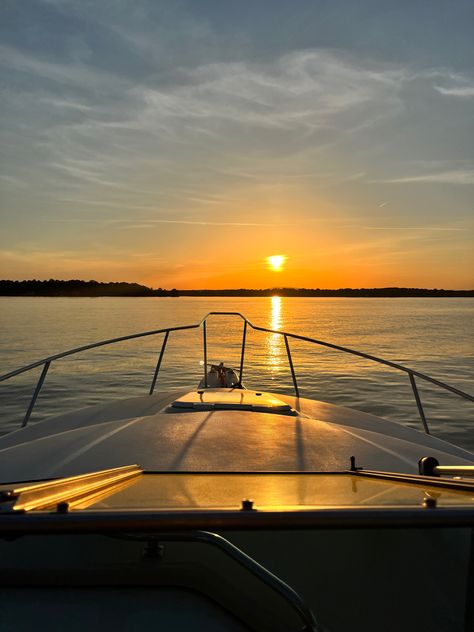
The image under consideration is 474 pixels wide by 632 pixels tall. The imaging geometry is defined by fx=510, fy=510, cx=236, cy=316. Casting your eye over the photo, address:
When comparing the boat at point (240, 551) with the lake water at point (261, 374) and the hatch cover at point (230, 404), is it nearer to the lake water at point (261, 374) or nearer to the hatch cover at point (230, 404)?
the hatch cover at point (230, 404)

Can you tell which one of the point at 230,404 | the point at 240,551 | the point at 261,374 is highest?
the point at 240,551

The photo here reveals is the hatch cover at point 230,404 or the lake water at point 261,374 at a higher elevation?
the hatch cover at point 230,404

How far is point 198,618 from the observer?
1750 mm

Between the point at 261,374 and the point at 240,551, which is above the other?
the point at 240,551

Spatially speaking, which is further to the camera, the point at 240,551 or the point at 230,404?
the point at 230,404

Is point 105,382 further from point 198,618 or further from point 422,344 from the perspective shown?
point 422,344

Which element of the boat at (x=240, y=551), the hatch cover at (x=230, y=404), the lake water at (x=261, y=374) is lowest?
the lake water at (x=261, y=374)

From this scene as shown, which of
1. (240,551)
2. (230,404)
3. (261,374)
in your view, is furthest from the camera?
(261,374)

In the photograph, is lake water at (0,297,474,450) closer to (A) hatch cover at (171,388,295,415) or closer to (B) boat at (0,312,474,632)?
(A) hatch cover at (171,388,295,415)

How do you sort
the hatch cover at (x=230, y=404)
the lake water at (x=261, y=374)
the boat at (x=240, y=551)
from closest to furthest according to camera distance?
the boat at (x=240, y=551) → the hatch cover at (x=230, y=404) → the lake water at (x=261, y=374)

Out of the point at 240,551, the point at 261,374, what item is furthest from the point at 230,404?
the point at 261,374

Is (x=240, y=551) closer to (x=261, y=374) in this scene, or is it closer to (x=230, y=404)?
(x=230, y=404)

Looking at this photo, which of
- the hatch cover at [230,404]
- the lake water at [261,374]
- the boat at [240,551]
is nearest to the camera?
Result: the boat at [240,551]

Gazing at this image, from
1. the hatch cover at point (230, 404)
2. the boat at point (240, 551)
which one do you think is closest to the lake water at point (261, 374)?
the hatch cover at point (230, 404)
